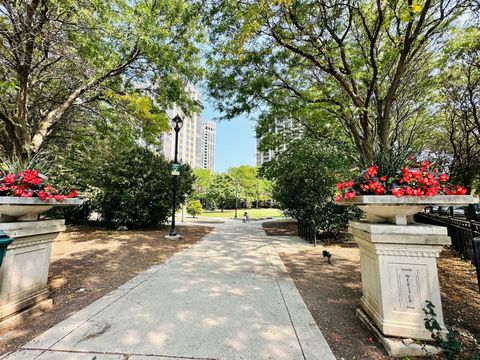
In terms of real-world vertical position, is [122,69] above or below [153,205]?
above

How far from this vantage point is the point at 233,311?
10.4ft

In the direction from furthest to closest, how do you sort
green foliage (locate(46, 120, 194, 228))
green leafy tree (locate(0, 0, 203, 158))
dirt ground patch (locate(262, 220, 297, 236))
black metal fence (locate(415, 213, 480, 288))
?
dirt ground patch (locate(262, 220, 297, 236))
green foliage (locate(46, 120, 194, 228))
green leafy tree (locate(0, 0, 203, 158))
black metal fence (locate(415, 213, 480, 288))

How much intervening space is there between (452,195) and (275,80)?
7.91m

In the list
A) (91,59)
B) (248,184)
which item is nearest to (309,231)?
(91,59)

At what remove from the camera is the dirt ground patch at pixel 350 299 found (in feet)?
8.02

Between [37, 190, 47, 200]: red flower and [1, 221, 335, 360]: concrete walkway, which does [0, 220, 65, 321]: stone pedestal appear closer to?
[37, 190, 47, 200]: red flower

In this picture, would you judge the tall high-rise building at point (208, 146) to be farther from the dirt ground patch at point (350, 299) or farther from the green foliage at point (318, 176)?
the dirt ground patch at point (350, 299)

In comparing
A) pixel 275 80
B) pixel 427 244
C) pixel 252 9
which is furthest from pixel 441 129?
pixel 427 244

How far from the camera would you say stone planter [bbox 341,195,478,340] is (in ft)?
7.73

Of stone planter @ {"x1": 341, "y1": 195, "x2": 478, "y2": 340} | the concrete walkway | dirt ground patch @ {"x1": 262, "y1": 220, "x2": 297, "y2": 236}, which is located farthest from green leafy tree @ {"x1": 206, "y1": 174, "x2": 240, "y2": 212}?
stone planter @ {"x1": 341, "y1": 195, "x2": 478, "y2": 340}

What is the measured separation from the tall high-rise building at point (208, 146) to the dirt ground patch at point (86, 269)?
302 feet

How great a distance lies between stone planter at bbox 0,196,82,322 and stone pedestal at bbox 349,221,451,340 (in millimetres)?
4325

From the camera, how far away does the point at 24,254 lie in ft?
9.77

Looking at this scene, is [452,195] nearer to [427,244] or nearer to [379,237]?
[427,244]
